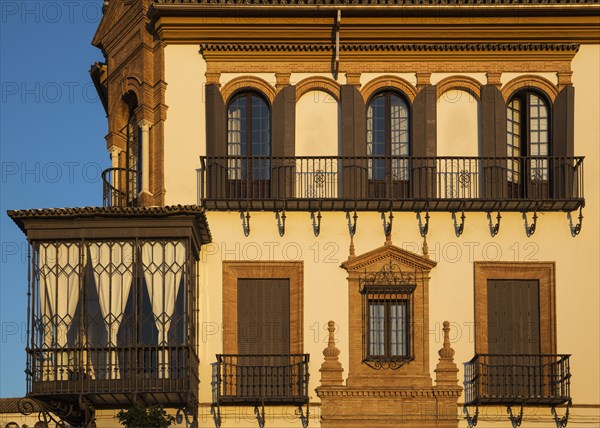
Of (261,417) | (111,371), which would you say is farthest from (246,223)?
(111,371)

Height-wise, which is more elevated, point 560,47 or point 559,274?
point 560,47

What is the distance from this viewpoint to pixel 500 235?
28.5 m

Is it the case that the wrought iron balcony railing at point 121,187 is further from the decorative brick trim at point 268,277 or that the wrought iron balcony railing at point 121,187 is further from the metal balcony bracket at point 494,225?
the metal balcony bracket at point 494,225

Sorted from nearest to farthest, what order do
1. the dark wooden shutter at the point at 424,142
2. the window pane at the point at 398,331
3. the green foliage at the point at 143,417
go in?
the green foliage at the point at 143,417 < the window pane at the point at 398,331 < the dark wooden shutter at the point at 424,142

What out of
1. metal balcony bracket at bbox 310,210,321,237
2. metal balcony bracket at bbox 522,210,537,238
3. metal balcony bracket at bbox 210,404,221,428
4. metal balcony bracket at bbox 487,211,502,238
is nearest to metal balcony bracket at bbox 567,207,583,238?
metal balcony bracket at bbox 522,210,537,238

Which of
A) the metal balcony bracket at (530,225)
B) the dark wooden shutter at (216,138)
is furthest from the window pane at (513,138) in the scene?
the dark wooden shutter at (216,138)

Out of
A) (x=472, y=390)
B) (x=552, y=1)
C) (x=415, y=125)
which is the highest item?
(x=552, y=1)

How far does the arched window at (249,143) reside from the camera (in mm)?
28875

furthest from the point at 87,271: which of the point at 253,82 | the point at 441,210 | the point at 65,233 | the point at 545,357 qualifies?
the point at 545,357

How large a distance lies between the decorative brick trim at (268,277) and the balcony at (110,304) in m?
1.14

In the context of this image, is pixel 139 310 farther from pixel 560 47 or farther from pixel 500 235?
pixel 560 47

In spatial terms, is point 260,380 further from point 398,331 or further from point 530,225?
point 530,225

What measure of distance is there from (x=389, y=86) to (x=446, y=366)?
Result: 616cm

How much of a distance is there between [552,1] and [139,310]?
10.9 m
